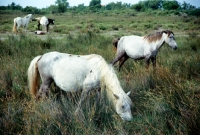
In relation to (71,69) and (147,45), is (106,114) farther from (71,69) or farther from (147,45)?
(147,45)

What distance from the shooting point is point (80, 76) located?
419 cm

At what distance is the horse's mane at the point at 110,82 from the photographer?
3763 millimetres

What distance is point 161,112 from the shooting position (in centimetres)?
343

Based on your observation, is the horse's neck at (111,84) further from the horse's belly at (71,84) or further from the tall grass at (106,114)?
the horse's belly at (71,84)

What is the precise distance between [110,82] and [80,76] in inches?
26.4

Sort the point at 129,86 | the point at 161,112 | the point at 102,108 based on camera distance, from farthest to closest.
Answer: the point at 129,86
the point at 102,108
the point at 161,112

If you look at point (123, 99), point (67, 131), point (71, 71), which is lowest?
point (67, 131)

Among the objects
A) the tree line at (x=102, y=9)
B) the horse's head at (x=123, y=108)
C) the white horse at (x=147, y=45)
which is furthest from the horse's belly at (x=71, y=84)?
the tree line at (x=102, y=9)

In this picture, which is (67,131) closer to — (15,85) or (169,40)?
(15,85)

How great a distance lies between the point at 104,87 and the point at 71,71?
2.58ft

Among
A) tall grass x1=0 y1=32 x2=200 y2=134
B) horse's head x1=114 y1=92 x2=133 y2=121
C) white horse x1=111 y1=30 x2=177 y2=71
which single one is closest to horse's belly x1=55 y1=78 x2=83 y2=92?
tall grass x1=0 y1=32 x2=200 y2=134

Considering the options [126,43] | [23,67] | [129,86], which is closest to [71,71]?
[129,86]

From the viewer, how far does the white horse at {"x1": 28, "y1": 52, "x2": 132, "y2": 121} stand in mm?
3689

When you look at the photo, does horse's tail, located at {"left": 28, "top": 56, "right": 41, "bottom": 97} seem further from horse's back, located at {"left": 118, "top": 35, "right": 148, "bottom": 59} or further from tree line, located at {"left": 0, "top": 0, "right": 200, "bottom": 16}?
tree line, located at {"left": 0, "top": 0, "right": 200, "bottom": 16}
